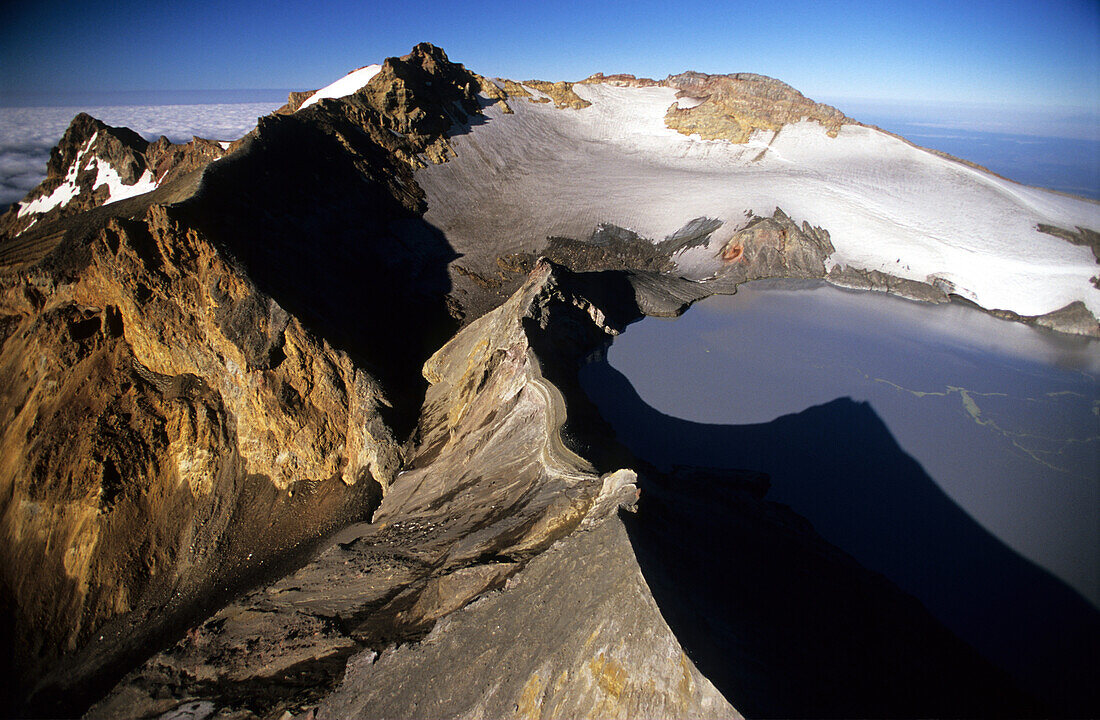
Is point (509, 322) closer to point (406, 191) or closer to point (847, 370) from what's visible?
point (847, 370)

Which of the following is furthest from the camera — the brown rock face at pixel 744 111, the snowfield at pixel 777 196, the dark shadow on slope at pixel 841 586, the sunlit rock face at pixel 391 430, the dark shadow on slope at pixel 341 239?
the brown rock face at pixel 744 111

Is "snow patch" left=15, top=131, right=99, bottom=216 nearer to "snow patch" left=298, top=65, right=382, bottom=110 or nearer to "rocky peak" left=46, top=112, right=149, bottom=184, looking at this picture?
"rocky peak" left=46, top=112, right=149, bottom=184

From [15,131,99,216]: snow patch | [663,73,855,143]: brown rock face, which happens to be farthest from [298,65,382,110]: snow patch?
[663,73,855,143]: brown rock face

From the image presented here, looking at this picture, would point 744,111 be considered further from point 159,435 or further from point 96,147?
point 96,147

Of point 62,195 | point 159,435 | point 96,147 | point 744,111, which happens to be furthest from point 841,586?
point 96,147

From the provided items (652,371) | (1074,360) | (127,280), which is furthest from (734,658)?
(1074,360)

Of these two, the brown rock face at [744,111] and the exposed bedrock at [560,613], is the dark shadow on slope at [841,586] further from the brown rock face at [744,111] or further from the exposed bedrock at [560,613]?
the brown rock face at [744,111]

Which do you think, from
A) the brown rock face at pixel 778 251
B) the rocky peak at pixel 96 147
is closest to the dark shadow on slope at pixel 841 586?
the brown rock face at pixel 778 251
